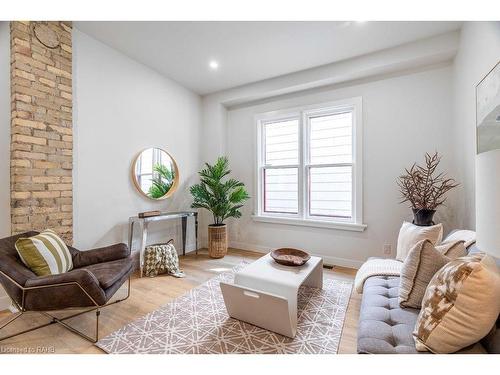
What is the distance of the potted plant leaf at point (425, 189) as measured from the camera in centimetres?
238

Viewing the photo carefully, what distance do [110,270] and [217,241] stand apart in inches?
70.3

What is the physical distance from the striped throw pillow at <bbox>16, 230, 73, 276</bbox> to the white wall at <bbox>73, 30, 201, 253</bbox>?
0.64 m

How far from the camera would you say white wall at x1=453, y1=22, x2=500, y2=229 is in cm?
181

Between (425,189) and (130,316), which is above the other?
(425,189)

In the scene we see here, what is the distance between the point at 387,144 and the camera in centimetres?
304

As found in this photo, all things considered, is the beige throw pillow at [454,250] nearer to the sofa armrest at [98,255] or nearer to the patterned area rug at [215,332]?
the patterned area rug at [215,332]

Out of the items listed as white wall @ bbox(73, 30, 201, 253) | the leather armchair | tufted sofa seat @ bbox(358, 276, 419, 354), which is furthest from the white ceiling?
tufted sofa seat @ bbox(358, 276, 419, 354)

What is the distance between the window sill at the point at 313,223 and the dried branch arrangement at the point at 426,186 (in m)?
0.69

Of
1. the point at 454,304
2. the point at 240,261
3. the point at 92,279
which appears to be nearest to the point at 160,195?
the point at 240,261

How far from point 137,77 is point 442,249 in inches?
150

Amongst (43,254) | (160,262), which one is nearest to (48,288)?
(43,254)

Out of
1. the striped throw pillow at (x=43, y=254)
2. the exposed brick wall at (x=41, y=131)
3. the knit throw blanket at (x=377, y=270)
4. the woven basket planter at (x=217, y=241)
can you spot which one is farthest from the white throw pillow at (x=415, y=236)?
the exposed brick wall at (x=41, y=131)

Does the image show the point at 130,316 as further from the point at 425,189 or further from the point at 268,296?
the point at 425,189

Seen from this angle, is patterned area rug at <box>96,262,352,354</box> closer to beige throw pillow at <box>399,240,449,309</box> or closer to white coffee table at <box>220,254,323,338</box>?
white coffee table at <box>220,254,323,338</box>
